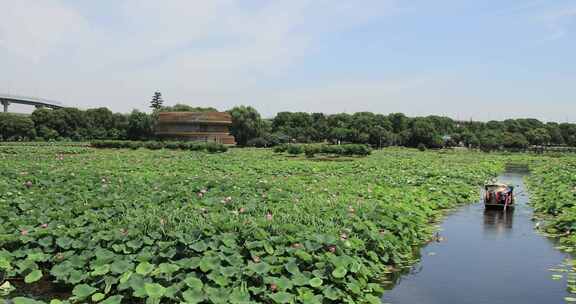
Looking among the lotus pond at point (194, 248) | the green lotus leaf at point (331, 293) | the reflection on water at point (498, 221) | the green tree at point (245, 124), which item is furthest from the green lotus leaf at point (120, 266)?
the green tree at point (245, 124)

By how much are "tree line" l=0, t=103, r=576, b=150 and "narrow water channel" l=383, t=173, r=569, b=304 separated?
187 feet

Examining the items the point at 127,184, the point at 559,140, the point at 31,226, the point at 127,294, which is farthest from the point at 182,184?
the point at 559,140

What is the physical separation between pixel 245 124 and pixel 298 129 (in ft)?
63.1

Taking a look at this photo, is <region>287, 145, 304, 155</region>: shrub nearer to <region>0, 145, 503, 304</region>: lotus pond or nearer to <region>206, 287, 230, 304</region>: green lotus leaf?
<region>0, 145, 503, 304</region>: lotus pond

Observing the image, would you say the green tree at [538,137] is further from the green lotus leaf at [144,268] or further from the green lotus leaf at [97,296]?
the green lotus leaf at [97,296]

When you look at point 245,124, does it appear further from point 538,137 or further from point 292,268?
point 292,268

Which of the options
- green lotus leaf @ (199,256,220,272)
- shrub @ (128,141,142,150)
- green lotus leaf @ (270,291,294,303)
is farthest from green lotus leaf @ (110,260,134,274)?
shrub @ (128,141,142,150)

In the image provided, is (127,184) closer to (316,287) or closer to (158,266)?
(158,266)

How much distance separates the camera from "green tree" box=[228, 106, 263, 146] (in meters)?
70.1

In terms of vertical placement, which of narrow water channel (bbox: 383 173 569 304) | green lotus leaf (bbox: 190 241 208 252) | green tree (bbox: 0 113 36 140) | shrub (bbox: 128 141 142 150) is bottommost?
narrow water channel (bbox: 383 173 569 304)

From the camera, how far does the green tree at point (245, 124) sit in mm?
70062

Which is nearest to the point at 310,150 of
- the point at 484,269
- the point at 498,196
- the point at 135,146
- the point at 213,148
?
the point at 213,148

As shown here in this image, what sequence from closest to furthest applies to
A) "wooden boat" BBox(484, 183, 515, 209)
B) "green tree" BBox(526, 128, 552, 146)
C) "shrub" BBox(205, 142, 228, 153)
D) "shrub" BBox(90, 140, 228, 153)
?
"wooden boat" BBox(484, 183, 515, 209) → "shrub" BBox(205, 142, 228, 153) → "shrub" BBox(90, 140, 228, 153) → "green tree" BBox(526, 128, 552, 146)

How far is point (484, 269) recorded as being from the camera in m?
8.84
